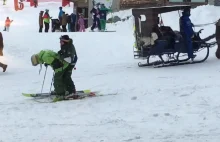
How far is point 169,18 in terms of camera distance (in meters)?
24.8

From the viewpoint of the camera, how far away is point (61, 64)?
1022 cm

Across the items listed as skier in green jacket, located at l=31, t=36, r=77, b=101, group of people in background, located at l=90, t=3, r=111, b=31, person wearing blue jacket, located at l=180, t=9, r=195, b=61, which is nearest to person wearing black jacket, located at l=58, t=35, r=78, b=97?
skier in green jacket, located at l=31, t=36, r=77, b=101

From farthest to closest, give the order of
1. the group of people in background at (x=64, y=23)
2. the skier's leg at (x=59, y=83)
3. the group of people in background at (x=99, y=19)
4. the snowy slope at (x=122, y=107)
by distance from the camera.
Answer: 1. the group of people in background at (x=64, y=23)
2. the group of people in background at (x=99, y=19)
3. the skier's leg at (x=59, y=83)
4. the snowy slope at (x=122, y=107)

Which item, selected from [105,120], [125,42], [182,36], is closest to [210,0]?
[125,42]

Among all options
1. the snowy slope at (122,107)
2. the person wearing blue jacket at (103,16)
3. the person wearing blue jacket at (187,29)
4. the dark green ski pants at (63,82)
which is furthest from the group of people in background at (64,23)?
the dark green ski pants at (63,82)

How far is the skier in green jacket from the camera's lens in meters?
10.1

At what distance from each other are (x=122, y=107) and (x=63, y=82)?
1.86 meters

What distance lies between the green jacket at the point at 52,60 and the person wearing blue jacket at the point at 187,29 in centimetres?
533

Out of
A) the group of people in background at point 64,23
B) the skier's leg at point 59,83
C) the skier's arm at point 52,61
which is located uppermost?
the group of people in background at point 64,23

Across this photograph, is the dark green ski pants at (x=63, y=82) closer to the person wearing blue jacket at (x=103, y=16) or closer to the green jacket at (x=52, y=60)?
the green jacket at (x=52, y=60)

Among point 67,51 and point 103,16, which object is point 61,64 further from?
point 103,16

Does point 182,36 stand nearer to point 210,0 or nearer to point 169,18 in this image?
point 169,18

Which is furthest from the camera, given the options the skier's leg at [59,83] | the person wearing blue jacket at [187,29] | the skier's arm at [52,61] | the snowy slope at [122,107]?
the person wearing blue jacket at [187,29]

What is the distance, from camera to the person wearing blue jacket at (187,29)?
14406 mm
